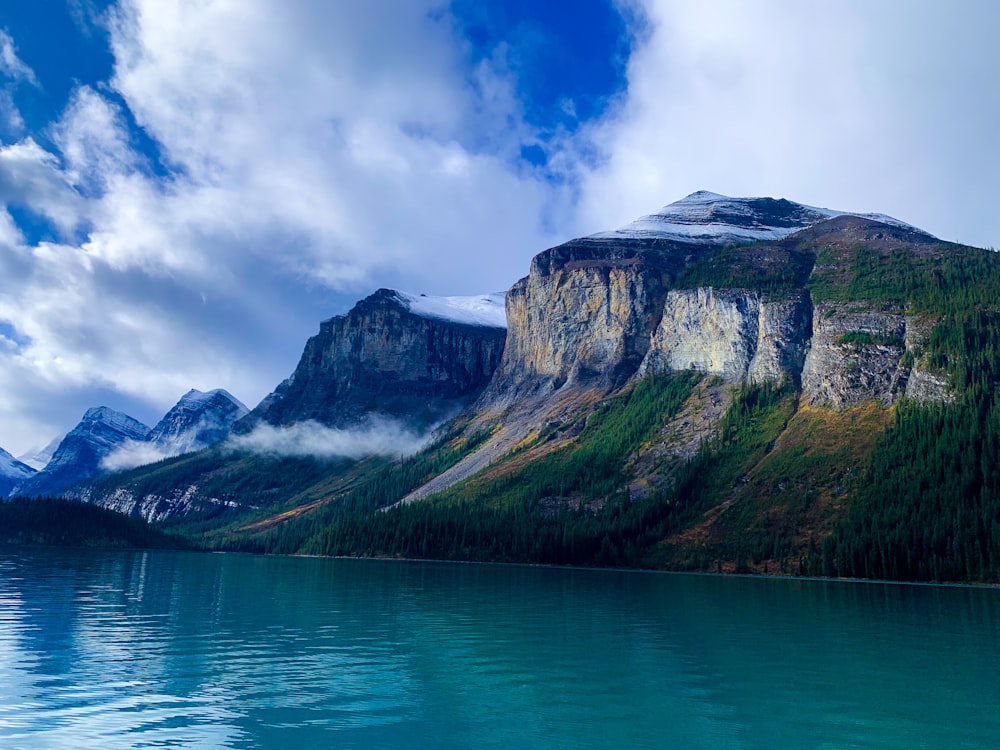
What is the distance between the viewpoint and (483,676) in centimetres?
3591

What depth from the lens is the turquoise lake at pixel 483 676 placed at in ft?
83.6

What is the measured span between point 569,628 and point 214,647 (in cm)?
2562

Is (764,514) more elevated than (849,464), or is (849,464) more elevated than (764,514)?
(849,464)

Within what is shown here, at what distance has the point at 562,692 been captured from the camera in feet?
106

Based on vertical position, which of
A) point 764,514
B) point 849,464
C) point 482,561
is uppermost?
point 849,464

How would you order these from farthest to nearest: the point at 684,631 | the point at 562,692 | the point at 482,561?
the point at 482,561 → the point at 684,631 → the point at 562,692

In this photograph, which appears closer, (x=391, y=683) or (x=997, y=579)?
(x=391, y=683)

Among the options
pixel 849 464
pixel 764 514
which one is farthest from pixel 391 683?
pixel 849 464

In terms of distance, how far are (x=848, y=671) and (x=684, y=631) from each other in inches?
664

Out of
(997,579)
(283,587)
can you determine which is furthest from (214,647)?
(997,579)

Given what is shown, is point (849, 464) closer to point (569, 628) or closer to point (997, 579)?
point (997, 579)

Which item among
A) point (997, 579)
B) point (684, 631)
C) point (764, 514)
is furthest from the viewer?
point (764, 514)

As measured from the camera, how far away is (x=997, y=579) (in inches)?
5030

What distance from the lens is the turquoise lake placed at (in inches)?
1003
